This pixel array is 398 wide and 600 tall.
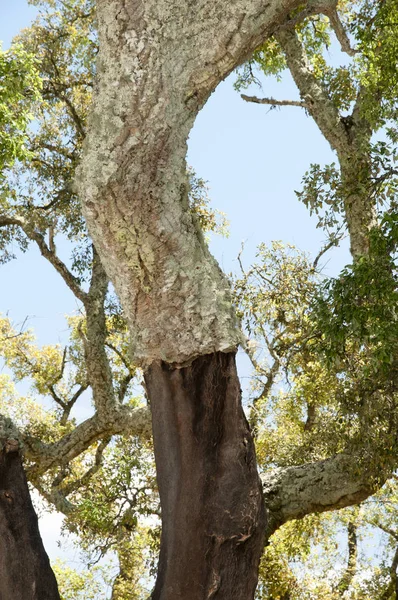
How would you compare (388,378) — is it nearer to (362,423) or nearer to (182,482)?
(362,423)

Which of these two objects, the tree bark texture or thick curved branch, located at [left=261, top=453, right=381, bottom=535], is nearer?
the tree bark texture

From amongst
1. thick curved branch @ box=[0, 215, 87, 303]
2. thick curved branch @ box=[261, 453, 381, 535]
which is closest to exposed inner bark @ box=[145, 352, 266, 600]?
thick curved branch @ box=[261, 453, 381, 535]

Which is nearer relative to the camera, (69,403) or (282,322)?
(282,322)

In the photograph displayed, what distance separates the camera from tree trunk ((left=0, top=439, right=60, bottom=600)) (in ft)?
18.0

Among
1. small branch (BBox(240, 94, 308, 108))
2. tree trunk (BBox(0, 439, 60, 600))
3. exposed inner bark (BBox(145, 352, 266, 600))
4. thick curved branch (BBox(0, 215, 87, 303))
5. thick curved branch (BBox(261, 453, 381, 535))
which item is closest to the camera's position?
exposed inner bark (BBox(145, 352, 266, 600))

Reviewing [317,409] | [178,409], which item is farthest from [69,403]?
[178,409]

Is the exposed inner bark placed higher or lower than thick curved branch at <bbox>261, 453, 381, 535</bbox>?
lower

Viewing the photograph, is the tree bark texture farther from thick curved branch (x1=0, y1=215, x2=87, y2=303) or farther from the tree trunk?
thick curved branch (x1=0, y1=215, x2=87, y2=303)

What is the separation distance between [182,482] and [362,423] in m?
2.75

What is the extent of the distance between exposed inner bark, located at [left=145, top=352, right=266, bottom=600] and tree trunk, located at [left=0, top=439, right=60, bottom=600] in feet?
3.33

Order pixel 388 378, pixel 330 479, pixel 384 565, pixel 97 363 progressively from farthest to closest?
pixel 384 565 < pixel 97 363 < pixel 330 479 < pixel 388 378

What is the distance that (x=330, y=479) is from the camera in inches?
304

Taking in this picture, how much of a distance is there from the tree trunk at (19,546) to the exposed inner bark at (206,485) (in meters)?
1.02

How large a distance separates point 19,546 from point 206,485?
171 cm
